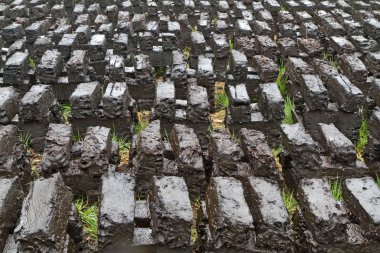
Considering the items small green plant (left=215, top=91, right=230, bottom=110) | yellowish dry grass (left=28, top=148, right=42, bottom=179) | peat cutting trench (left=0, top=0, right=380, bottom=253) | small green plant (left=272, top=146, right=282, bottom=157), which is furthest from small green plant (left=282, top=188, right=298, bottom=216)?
yellowish dry grass (left=28, top=148, right=42, bottom=179)

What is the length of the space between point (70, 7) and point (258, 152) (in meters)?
5.24

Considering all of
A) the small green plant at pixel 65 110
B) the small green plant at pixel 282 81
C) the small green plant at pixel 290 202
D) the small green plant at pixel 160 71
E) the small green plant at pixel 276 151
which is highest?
the small green plant at pixel 290 202

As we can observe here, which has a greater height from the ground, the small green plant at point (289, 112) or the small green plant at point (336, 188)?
the small green plant at point (336, 188)

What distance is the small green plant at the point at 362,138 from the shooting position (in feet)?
14.7

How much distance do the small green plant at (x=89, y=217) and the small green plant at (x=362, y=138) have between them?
8.62 feet

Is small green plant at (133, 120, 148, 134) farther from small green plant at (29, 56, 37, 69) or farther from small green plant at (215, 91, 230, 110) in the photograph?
small green plant at (29, 56, 37, 69)

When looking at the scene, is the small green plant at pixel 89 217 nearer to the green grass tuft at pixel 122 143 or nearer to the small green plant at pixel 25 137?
the green grass tuft at pixel 122 143

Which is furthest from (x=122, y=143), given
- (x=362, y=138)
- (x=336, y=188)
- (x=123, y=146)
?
(x=362, y=138)

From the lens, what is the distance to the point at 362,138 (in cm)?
457

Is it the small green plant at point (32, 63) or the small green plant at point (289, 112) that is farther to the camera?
the small green plant at point (32, 63)

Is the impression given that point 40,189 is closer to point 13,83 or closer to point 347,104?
point 13,83

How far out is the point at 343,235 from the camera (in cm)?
280

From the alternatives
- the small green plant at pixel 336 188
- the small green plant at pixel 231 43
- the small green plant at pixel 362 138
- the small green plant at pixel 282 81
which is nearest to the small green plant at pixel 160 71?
the small green plant at pixel 231 43

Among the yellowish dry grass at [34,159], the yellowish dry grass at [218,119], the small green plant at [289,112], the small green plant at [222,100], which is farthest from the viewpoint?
the small green plant at [222,100]
